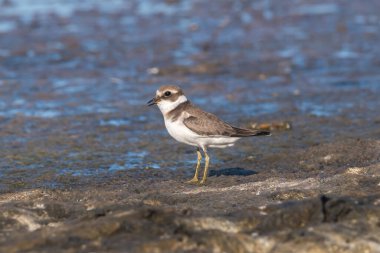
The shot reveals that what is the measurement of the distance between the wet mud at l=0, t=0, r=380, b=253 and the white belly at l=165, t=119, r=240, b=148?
387 mm

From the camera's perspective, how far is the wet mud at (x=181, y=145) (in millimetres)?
5441

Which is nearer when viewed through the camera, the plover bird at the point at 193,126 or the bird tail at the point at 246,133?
the plover bird at the point at 193,126

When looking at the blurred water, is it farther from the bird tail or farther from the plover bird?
the bird tail

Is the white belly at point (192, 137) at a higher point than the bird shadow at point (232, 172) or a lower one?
higher

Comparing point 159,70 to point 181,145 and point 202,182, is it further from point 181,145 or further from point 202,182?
point 202,182

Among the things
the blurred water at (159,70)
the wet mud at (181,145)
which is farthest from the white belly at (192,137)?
the blurred water at (159,70)

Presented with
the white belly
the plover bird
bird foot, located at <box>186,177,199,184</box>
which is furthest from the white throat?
bird foot, located at <box>186,177,199,184</box>

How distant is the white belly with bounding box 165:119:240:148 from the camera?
8141 mm

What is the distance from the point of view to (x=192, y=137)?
8188mm

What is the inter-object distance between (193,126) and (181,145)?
7.16 ft

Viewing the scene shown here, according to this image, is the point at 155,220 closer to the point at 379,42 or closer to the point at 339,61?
the point at 339,61

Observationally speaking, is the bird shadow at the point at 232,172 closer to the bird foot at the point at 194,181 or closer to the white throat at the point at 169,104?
the bird foot at the point at 194,181

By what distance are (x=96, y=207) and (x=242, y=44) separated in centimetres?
1088

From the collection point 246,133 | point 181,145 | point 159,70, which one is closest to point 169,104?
point 246,133
